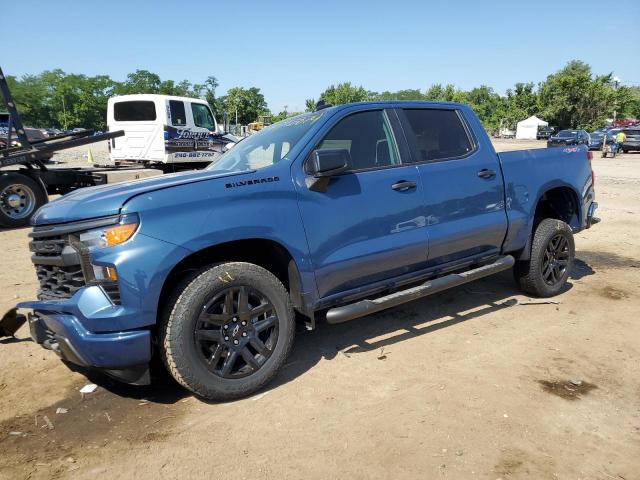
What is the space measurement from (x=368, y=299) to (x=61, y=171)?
8.85 metres

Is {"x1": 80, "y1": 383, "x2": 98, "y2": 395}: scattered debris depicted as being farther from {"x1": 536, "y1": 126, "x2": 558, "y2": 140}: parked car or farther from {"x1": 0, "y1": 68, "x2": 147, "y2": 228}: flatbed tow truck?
{"x1": 536, "y1": 126, "x2": 558, "y2": 140}: parked car

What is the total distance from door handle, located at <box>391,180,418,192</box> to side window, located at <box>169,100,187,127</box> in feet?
36.1

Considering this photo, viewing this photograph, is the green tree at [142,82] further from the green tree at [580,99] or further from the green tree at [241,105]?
the green tree at [580,99]

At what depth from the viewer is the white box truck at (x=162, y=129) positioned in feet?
43.5

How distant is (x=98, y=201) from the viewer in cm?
297

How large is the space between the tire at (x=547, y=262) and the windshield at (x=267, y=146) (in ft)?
8.57

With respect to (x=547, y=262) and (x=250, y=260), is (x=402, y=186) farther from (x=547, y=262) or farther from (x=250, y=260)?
(x=547, y=262)

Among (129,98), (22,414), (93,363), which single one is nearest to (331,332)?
(93,363)

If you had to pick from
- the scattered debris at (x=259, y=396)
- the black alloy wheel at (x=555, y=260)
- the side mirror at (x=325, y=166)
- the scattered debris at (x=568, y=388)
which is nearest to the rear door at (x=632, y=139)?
the black alloy wheel at (x=555, y=260)

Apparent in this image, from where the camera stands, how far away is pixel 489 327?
173 inches

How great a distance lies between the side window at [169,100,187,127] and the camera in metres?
13.3

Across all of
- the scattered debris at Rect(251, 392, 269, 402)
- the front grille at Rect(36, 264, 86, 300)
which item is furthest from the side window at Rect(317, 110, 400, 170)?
the front grille at Rect(36, 264, 86, 300)

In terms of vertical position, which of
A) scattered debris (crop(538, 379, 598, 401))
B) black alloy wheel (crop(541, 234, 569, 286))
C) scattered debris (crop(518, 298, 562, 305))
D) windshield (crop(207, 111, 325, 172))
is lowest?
scattered debris (crop(538, 379, 598, 401))

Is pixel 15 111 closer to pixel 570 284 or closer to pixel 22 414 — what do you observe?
pixel 22 414
